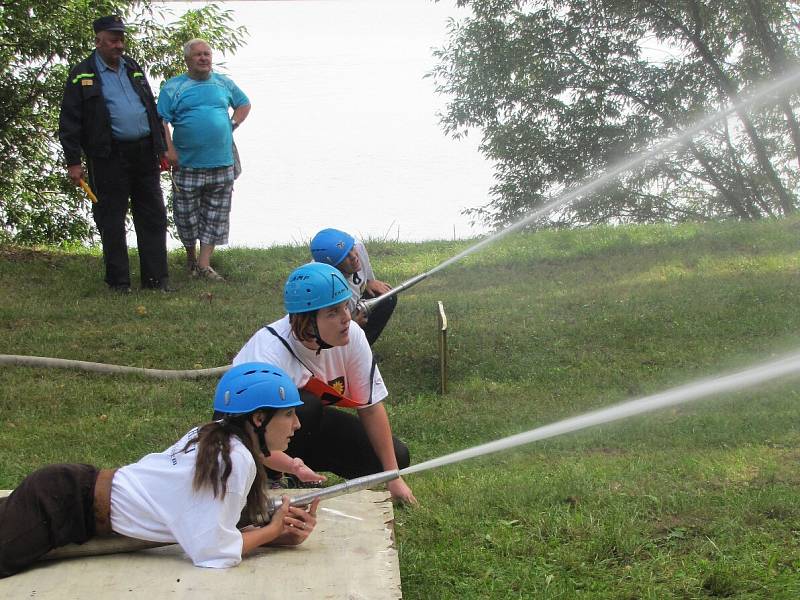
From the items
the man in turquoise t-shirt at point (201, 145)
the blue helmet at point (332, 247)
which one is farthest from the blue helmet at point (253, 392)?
the man in turquoise t-shirt at point (201, 145)

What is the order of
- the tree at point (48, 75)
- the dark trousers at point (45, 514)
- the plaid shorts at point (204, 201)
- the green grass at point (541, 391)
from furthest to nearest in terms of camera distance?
the tree at point (48, 75) < the plaid shorts at point (204, 201) < the green grass at point (541, 391) < the dark trousers at point (45, 514)

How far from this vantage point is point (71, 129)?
8.49 metres

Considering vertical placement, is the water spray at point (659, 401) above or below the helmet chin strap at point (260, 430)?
below

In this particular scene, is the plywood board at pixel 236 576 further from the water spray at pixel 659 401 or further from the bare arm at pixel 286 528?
the water spray at pixel 659 401

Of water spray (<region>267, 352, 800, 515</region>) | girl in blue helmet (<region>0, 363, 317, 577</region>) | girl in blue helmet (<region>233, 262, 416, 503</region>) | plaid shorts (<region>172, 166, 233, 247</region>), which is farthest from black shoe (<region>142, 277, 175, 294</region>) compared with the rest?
girl in blue helmet (<region>0, 363, 317, 577</region>)

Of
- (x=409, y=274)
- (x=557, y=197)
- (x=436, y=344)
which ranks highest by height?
(x=557, y=197)

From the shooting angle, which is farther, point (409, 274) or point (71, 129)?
point (409, 274)

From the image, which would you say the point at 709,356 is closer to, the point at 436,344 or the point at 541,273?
the point at 436,344

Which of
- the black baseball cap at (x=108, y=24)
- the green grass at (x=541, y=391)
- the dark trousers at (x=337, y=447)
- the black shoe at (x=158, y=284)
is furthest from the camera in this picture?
the black shoe at (x=158, y=284)

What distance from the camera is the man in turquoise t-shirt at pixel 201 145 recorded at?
9.27 meters

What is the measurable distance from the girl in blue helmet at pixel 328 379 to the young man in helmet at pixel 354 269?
2.88 ft

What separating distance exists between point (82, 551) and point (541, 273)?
21.3ft

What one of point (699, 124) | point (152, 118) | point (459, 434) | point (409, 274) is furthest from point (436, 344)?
point (699, 124)

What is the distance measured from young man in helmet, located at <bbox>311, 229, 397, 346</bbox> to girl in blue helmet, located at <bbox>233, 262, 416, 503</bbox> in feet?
2.88
